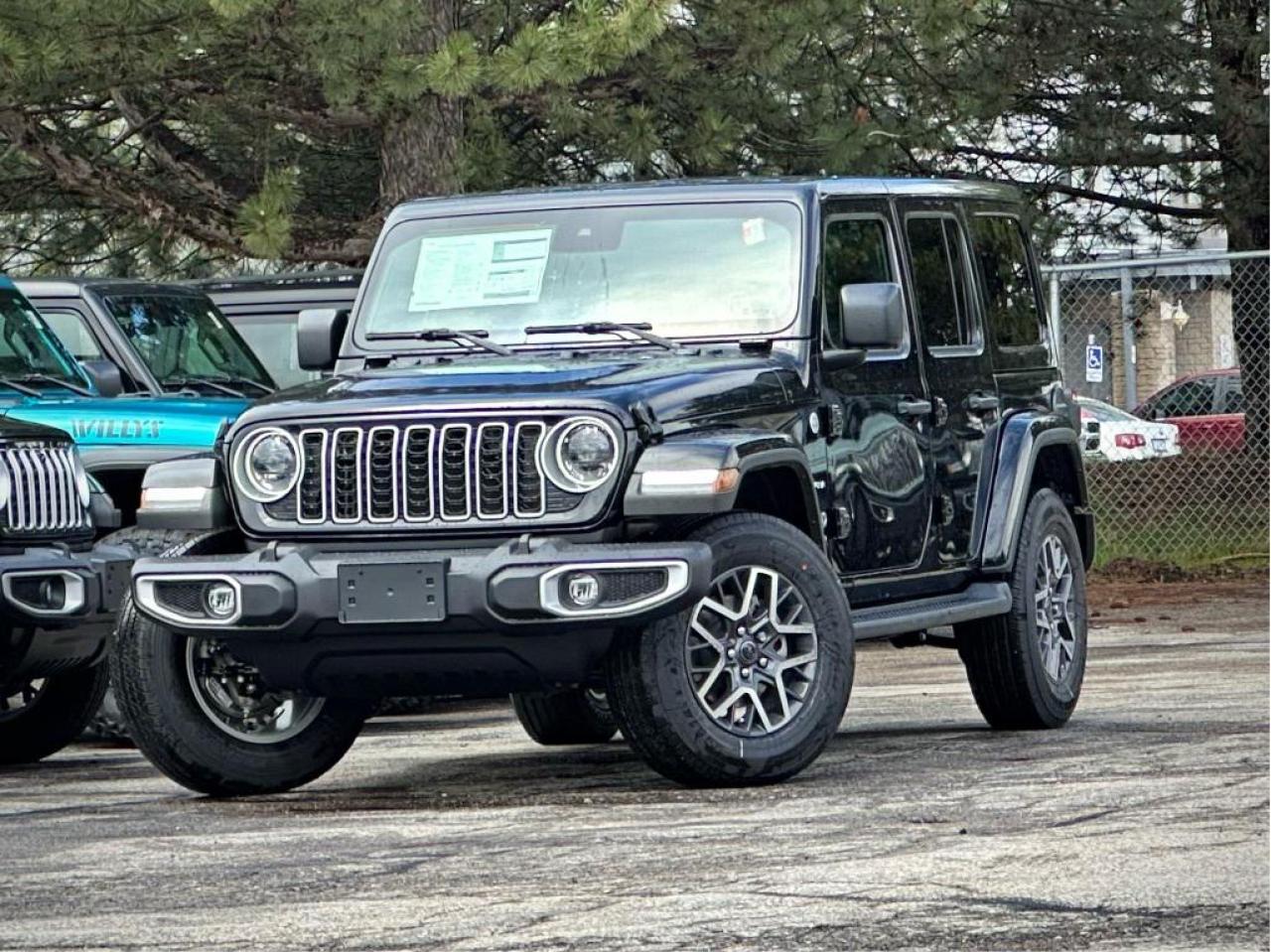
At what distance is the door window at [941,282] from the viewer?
10.9m

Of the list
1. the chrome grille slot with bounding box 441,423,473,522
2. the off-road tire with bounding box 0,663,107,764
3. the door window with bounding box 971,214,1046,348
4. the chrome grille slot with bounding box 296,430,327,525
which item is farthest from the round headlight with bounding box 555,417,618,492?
the off-road tire with bounding box 0,663,107,764

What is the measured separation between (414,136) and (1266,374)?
23.7ft

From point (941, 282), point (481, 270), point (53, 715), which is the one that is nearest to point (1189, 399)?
point (941, 282)

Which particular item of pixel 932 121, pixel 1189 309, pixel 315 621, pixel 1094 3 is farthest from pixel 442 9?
pixel 1189 309

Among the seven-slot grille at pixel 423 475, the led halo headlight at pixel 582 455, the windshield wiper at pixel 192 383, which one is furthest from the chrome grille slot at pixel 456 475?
the windshield wiper at pixel 192 383

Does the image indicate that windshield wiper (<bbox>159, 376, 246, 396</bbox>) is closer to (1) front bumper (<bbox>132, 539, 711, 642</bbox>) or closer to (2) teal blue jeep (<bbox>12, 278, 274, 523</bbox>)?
(2) teal blue jeep (<bbox>12, 278, 274, 523</bbox>)

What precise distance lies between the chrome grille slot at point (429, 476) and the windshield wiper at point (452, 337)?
88 cm

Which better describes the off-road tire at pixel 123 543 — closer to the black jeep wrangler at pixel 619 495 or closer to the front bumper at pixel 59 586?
the front bumper at pixel 59 586

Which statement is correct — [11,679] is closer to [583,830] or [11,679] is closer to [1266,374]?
[583,830]

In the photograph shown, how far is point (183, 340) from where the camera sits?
14.3 m

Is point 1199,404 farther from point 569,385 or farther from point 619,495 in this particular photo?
point 619,495

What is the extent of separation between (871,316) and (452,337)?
1398 millimetres

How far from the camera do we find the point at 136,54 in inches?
736

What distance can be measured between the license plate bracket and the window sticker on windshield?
1.68m
